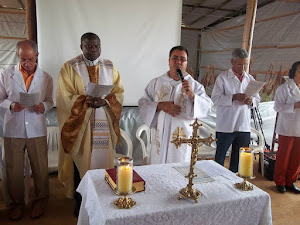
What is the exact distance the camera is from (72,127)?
259 cm

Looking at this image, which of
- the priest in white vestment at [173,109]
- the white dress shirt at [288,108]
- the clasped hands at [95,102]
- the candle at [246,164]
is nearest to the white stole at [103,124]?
the clasped hands at [95,102]

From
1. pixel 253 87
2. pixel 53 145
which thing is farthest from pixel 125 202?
pixel 53 145

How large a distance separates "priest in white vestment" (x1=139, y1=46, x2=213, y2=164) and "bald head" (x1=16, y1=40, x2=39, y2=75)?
1.12 meters

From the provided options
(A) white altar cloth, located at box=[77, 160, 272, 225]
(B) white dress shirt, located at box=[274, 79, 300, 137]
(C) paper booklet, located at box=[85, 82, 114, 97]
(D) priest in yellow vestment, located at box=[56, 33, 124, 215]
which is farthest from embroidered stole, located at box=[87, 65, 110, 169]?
(B) white dress shirt, located at box=[274, 79, 300, 137]

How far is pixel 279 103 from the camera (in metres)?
3.39

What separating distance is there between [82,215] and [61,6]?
2.90 m

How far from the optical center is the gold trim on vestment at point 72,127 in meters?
2.55

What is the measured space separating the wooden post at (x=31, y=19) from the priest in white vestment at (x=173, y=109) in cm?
190

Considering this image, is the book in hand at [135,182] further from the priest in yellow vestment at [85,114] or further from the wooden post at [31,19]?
the wooden post at [31,19]

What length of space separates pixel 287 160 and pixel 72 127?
9.07ft

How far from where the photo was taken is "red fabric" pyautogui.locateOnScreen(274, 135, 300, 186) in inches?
136

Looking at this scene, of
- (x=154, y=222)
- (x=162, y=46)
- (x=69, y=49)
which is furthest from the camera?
(x=162, y=46)

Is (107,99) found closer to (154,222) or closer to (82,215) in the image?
(82,215)

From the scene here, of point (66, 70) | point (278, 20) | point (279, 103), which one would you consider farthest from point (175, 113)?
point (278, 20)
